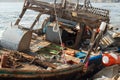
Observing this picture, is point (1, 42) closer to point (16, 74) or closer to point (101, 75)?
point (16, 74)

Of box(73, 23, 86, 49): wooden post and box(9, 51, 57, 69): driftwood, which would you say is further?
box(73, 23, 86, 49): wooden post

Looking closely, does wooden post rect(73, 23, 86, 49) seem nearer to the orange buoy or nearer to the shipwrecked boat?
the shipwrecked boat

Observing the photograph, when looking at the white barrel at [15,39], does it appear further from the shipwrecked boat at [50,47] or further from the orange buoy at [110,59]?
the orange buoy at [110,59]

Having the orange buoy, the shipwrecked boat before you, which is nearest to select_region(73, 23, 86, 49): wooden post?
the shipwrecked boat

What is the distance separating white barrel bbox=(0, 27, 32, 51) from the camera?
50.1 feet

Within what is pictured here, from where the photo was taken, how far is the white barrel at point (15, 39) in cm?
1528

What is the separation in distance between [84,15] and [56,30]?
2.10m

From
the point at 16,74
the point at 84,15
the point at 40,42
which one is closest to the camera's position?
the point at 16,74

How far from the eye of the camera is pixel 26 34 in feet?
50.8

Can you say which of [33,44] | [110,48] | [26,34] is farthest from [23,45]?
[110,48]

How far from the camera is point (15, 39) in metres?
15.3

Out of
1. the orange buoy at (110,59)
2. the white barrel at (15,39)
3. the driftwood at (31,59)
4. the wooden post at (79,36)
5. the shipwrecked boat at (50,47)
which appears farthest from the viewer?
the wooden post at (79,36)

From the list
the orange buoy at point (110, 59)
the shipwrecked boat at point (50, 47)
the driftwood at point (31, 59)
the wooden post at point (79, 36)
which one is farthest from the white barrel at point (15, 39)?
the orange buoy at point (110, 59)

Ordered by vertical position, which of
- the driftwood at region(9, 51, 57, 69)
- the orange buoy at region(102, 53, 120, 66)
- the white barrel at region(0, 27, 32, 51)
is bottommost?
the orange buoy at region(102, 53, 120, 66)
